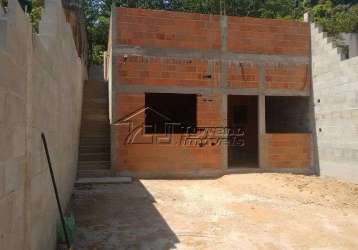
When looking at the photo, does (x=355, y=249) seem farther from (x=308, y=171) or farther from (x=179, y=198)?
(x=308, y=171)

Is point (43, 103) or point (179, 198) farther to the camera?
point (179, 198)

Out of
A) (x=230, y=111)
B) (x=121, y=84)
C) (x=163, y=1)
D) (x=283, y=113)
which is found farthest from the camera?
(x=163, y=1)

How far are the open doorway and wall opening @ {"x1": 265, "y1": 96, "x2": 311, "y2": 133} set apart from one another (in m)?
0.92

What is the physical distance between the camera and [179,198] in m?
8.37

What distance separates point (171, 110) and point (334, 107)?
23.0ft

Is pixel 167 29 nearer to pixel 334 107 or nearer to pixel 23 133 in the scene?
pixel 334 107

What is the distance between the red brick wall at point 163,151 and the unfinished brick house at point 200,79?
0.10 feet

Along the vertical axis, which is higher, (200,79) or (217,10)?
(217,10)

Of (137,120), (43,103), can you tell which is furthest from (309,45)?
(43,103)

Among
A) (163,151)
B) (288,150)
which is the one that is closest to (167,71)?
(163,151)

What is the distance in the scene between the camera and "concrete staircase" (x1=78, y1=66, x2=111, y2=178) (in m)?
10.8

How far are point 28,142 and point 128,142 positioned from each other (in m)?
7.97

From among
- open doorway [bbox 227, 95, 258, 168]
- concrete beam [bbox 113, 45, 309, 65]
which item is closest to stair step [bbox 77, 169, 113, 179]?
concrete beam [bbox 113, 45, 309, 65]

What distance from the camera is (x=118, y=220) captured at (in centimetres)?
660
